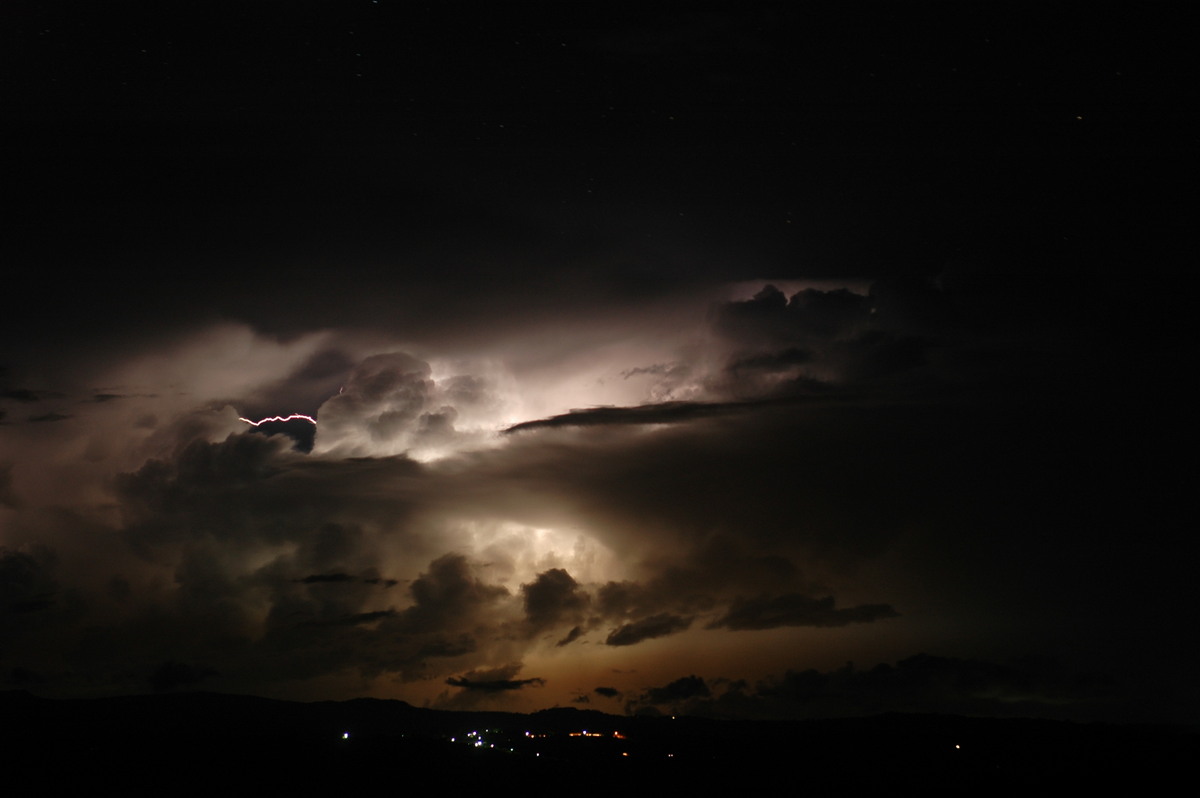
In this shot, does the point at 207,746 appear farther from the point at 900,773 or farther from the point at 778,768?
the point at 900,773

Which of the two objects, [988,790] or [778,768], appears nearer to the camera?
[988,790]

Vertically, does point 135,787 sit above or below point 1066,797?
above

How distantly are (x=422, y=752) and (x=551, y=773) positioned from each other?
2501 centimetres

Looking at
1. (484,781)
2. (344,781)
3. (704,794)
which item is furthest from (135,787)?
(704,794)

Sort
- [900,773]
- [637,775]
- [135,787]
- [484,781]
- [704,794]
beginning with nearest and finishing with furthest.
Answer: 1. [135,787]
2. [704,794]
3. [484,781]
4. [637,775]
5. [900,773]

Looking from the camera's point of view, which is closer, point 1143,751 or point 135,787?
point 135,787

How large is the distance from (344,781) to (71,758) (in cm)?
3736

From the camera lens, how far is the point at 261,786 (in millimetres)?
123625

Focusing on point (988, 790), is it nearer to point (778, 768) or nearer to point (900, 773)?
point (900, 773)

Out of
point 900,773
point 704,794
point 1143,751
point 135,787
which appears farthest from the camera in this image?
point 1143,751

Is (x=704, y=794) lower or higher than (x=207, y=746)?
lower

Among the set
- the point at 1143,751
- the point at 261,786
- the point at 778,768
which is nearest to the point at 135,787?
the point at 261,786

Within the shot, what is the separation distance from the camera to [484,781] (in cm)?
13950

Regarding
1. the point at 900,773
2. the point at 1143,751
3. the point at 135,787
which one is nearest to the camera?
the point at 135,787
